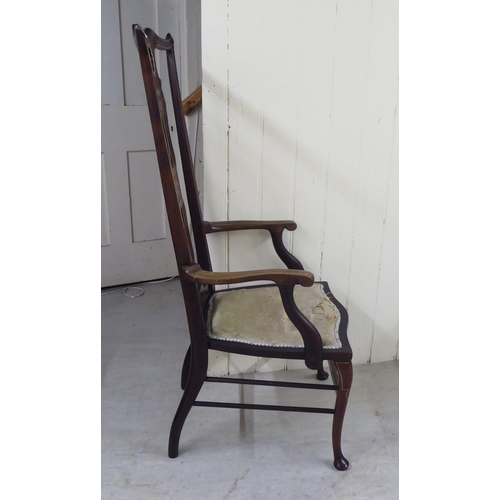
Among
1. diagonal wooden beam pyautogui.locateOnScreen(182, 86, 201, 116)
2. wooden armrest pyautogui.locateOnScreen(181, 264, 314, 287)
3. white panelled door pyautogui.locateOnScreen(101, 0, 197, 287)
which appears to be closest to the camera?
wooden armrest pyautogui.locateOnScreen(181, 264, 314, 287)

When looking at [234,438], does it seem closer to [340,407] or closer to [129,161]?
[340,407]

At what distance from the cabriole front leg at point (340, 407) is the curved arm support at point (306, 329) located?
0.08 m

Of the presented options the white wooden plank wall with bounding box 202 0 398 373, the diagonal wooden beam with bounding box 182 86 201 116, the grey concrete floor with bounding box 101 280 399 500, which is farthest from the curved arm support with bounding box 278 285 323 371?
the diagonal wooden beam with bounding box 182 86 201 116

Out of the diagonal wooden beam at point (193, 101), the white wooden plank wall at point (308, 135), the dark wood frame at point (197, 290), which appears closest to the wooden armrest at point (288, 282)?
the dark wood frame at point (197, 290)

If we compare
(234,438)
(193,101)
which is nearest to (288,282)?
(234,438)

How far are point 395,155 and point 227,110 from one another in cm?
61

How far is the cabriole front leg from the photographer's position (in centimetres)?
132

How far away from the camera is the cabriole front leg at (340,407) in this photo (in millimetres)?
1322

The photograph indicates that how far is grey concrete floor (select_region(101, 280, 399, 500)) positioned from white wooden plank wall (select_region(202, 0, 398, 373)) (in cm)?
23

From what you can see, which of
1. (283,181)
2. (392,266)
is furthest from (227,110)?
(392,266)

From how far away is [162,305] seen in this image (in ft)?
7.84

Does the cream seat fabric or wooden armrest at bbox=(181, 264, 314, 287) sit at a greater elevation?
wooden armrest at bbox=(181, 264, 314, 287)

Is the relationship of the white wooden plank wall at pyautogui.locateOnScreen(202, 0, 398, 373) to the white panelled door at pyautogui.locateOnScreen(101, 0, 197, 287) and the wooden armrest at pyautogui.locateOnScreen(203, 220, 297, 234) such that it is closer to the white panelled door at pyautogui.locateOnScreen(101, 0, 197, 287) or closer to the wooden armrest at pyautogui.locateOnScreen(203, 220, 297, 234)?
the wooden armrest at pyautogui.locateOnScreen(203, 220, 297, 234)
